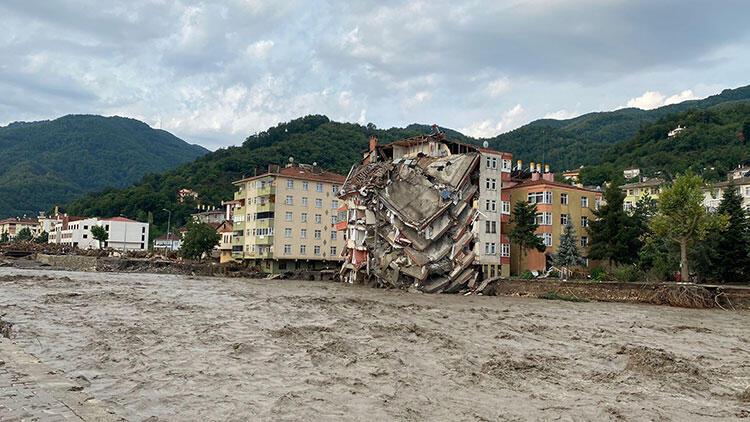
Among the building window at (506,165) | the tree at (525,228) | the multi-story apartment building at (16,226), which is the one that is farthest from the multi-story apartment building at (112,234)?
the tree at (525,228)

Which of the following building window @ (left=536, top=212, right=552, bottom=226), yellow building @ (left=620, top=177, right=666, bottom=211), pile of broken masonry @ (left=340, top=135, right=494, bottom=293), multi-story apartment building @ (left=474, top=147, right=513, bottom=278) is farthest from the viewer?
yellow building @ (left=620, top=177, right=666, bottom=211)

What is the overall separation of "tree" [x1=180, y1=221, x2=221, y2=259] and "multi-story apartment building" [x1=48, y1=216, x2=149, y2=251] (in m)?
40.8

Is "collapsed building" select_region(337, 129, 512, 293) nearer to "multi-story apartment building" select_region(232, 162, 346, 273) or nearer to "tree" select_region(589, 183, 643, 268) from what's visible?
"tree" select_region(589, 183, 643, 268)

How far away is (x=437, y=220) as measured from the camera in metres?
59.9

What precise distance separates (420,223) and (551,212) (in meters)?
14.0

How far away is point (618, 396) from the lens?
1577cm

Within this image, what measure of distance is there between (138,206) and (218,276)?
276 ft

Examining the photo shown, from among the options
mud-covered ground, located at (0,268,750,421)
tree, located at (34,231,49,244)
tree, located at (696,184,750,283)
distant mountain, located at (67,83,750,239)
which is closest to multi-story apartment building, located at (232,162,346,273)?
distant mountain, located at (67,83,750,239)

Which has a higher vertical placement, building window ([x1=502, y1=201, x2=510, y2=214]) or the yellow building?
the yellow building

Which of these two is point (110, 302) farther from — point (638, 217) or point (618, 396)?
point (638, 217)

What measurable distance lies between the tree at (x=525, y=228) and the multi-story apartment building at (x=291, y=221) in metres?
35.5

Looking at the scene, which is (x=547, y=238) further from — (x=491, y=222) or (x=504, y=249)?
(x=491, y=222)

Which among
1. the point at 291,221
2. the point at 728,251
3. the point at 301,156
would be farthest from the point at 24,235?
the point at 728,251

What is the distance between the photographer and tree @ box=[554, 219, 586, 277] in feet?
193
